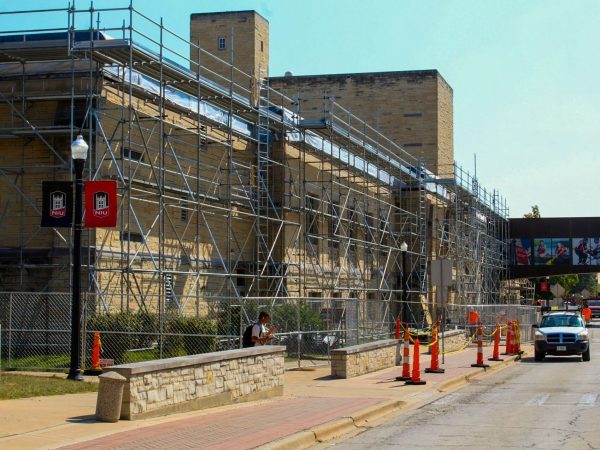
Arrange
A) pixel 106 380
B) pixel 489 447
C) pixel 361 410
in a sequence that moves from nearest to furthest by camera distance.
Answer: pixel 489 447
pixel 106 380
pixel 361 410

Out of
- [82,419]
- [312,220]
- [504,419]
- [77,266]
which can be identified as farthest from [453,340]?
[82,419]

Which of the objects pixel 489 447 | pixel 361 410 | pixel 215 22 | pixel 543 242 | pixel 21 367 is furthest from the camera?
pixel 543 242

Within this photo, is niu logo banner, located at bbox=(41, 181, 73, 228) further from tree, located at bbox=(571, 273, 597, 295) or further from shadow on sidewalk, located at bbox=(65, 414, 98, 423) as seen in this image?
tree, located at bbox=(571, 273, 597, 295)

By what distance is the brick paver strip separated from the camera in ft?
35.6

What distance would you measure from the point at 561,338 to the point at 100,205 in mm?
16805

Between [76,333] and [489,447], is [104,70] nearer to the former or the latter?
[76,333]

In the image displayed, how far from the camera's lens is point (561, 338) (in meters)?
29.0

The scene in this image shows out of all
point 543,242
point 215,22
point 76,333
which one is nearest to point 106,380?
point 76,333

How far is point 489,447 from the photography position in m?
11.5

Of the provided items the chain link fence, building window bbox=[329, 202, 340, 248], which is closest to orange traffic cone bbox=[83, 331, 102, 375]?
the chain link fence

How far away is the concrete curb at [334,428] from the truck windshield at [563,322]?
14708mm

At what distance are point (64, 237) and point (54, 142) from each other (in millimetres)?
2458

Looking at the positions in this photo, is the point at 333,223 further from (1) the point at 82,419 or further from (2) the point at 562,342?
(1) the point at 82,419

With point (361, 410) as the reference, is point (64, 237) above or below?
above
